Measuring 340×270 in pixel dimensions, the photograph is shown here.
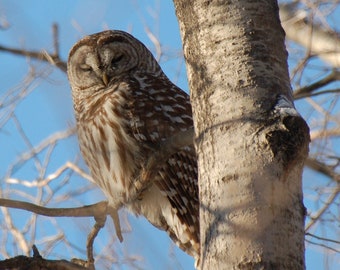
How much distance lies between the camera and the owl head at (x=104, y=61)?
5.58 metres

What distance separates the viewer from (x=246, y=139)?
2.29 meters

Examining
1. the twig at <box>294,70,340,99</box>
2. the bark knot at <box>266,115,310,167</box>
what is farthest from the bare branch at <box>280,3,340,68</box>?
the bark knot at <box>266,115,310,167</box>

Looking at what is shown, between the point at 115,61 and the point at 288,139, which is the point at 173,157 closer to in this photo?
the point at 115,61

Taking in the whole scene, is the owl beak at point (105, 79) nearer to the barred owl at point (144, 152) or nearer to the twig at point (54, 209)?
the barred owl at point (144, 152)

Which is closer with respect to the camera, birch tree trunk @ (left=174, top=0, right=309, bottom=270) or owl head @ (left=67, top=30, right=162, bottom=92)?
birch tree trunk @ (left=174, top=0, right=309, bottom=270)

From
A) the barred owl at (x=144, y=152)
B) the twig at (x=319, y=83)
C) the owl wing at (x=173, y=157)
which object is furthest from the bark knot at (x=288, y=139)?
the twig at (x=319, y=83)

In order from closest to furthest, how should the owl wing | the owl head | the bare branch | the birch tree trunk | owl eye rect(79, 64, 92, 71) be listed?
the birch tree trunk
the owl wing
the owl head
owl eye rect(79, 64, 92, 71)
the bare branch

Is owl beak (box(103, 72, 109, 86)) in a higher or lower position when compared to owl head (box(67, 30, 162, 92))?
lower

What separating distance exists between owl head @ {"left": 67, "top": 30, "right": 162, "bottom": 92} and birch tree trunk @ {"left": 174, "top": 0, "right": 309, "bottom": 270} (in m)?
2.97

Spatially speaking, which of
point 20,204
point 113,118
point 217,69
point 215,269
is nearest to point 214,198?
point 215,269

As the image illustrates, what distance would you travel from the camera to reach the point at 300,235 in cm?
221

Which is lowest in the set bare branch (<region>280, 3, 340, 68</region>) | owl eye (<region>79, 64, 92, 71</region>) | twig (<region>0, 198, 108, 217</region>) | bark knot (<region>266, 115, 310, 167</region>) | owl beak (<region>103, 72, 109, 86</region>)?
twig (<region>0, 198, 108, 217</region>)

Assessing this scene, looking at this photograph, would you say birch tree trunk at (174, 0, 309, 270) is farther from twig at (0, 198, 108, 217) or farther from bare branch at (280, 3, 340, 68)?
bare branch at (280, 3, 340, 68)

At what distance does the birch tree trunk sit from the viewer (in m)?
2.17
